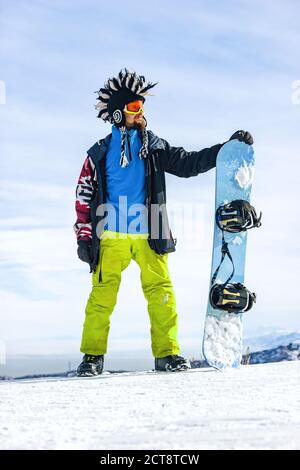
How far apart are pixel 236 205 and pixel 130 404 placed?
235cm

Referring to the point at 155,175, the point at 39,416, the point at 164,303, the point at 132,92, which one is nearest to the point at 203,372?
the point at 164,303

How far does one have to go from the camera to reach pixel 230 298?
5352mm

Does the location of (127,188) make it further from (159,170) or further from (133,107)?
(133,107)

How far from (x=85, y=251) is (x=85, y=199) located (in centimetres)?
44

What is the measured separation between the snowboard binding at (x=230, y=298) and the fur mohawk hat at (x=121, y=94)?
132 cm

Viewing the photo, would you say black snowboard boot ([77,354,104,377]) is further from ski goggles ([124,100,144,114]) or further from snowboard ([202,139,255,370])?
ski goggles ([124,100,144,114])

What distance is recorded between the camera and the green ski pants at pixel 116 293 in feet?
17.2

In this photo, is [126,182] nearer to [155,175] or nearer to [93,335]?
[155,175]

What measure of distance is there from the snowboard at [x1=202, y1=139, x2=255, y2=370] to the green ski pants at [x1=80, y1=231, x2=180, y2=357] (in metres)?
0.36

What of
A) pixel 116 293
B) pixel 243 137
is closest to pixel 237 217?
pixel 243 137

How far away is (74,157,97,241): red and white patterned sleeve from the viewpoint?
536 centimetres

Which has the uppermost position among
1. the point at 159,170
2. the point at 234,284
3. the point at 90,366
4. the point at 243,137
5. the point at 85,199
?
the point at 243,137

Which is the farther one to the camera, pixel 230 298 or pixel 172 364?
pixel 230 298
